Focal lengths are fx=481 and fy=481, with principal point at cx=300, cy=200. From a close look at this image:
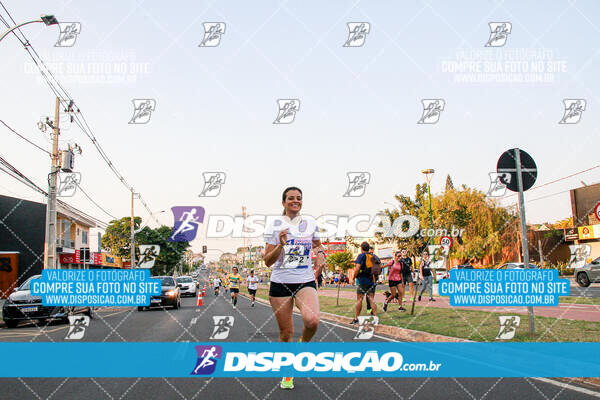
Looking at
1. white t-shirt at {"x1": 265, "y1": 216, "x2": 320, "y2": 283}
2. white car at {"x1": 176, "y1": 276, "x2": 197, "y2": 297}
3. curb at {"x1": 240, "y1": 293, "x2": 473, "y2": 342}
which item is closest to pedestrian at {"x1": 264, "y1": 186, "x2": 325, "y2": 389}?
white t-shirt at {"x1": 265, "y1": 216, "x2": 320, "y2": 283}

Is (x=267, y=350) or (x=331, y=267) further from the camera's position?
(x=331, y=267)

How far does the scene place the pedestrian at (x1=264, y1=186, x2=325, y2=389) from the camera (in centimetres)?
467

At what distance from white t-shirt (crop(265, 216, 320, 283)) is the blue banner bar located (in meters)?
0.73

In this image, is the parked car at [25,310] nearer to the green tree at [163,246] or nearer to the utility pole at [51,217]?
the utility pole at [51,217]

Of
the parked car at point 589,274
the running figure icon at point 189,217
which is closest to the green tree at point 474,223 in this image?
the parked car at point 589,274

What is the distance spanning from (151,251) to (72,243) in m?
12.4

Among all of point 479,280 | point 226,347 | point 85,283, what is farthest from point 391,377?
point 85,283

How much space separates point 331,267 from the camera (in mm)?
67688

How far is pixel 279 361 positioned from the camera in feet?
16.4

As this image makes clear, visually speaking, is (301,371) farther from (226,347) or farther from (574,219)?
(574,219)

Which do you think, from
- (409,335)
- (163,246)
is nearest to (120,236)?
(163,246)

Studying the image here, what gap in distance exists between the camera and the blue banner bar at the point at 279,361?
5.07 meters

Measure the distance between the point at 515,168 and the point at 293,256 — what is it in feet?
16.9

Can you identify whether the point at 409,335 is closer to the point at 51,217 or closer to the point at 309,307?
the point at 309,307
